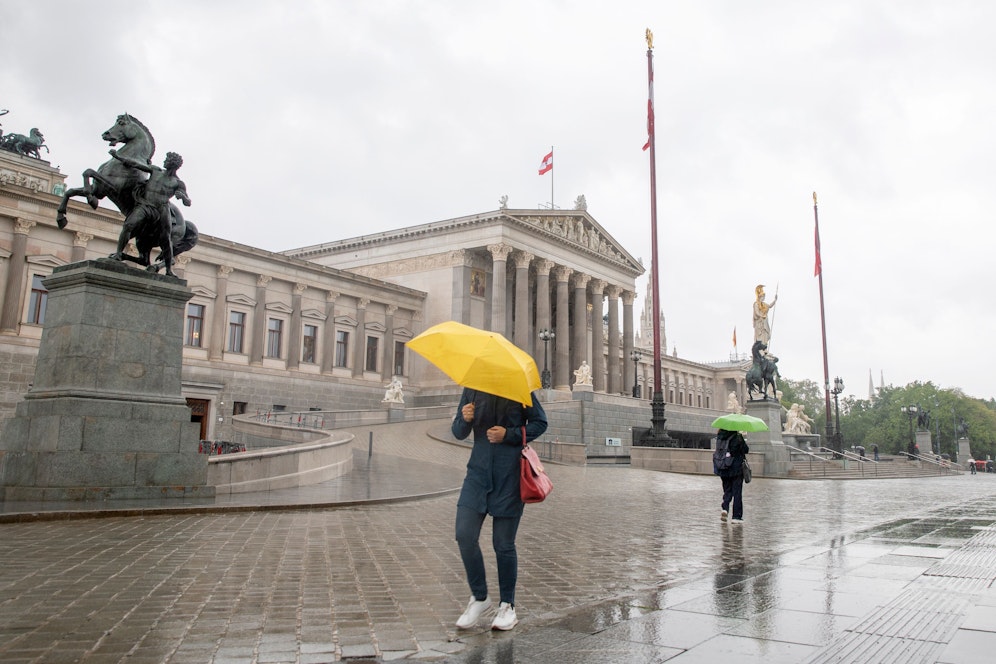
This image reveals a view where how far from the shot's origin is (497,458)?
5.24 meters

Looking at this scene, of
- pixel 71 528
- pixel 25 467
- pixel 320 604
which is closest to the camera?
pixel 320 604

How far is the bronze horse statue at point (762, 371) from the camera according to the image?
108ft

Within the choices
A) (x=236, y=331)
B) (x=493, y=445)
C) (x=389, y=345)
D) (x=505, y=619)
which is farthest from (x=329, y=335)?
(x=505, y=619)

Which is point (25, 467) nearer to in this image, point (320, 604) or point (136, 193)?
point (136, 193)

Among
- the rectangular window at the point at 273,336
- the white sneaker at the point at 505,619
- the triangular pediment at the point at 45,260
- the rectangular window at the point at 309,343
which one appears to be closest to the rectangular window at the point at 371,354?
the rectangular window at the point at 309,343

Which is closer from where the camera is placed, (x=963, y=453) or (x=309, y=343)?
(x=309, y=343)

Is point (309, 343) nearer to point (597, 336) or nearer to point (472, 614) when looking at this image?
point (597, 336)

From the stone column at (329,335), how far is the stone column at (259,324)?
4805 mm

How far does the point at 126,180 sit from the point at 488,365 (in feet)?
32.5

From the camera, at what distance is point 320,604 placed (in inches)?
227

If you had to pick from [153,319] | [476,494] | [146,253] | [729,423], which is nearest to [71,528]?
[153,319]

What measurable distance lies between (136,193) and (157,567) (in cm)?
765

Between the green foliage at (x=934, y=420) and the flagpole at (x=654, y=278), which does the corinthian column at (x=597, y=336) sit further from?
the green foliage at (x=934, y=420)

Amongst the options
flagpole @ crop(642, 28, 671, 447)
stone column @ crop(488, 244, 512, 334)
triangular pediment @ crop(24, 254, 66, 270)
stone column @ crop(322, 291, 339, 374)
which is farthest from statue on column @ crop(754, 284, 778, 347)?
triangular pediment @ crop(24, 254, 66, 270)
